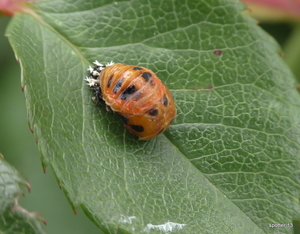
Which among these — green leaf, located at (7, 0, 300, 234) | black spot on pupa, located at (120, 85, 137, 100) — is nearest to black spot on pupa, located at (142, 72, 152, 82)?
black spot on pupa, located at (120, 85, 137, 100)

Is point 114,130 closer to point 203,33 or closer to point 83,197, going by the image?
point 83,197

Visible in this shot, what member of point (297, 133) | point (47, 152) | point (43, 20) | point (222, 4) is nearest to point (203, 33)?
point (222, 4)

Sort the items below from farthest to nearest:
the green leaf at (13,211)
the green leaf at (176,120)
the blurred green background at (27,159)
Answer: the blurred green background at (27,159) < the green leaf at (176,120) < the green leaf at (13,211)

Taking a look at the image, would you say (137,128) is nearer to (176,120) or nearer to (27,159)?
(176,120)

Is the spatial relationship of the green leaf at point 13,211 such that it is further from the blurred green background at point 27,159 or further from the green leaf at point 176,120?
the blurred green background at point 27,159

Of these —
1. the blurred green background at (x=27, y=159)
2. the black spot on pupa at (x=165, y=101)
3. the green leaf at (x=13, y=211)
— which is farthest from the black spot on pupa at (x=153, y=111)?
the blurred green background at (x=27, y=159)
